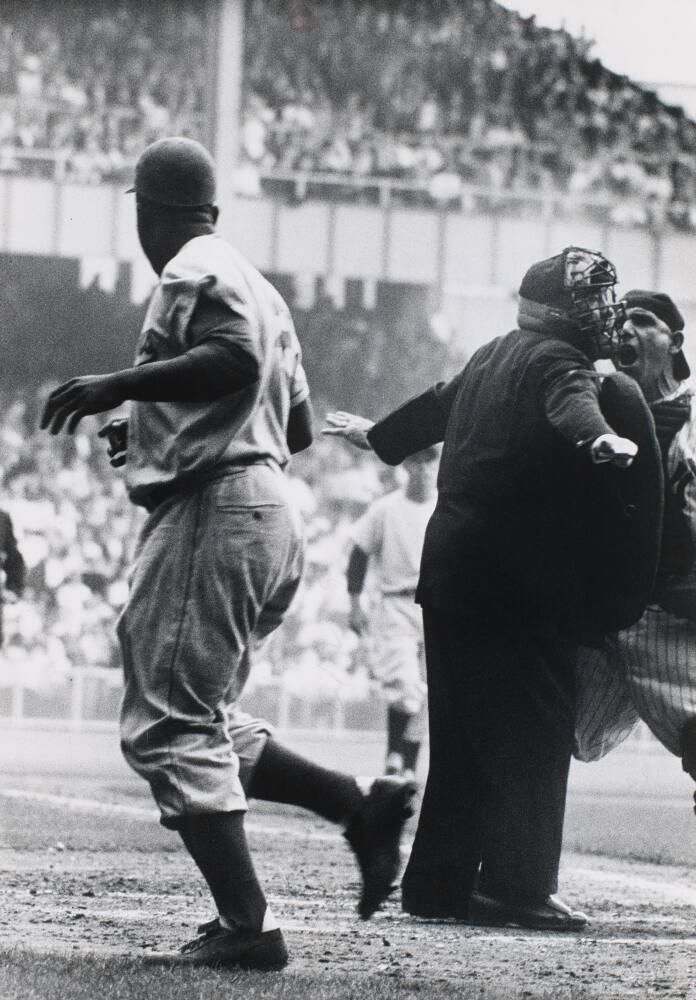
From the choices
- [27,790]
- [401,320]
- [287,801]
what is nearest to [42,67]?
[401,320]

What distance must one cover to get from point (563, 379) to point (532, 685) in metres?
0.76

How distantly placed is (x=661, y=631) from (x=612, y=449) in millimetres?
790

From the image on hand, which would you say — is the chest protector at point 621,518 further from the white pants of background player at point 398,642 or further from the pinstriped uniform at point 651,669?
the white pants of background player at point 398,642

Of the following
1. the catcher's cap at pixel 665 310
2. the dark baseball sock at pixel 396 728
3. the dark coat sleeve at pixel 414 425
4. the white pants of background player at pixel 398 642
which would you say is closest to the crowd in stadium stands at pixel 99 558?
the white pants of background player at pixel 398 642

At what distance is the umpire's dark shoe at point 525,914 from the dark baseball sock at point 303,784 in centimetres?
87

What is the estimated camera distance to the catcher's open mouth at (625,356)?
4.65 meters

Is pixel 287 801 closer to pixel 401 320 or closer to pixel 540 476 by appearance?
pixel 540 476

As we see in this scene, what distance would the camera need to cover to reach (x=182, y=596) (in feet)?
11.6

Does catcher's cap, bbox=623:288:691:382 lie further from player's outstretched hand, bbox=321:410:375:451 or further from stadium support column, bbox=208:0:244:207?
stadium support column, bbox=208:0:244:207

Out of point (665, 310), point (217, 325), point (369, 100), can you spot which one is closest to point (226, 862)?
point (217, 325)

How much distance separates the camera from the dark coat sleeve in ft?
15.7

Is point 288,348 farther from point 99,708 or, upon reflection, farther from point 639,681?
point 99,708

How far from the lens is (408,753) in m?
9.05

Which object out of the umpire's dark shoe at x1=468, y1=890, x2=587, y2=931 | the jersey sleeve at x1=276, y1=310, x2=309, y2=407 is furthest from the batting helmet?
the umpire's dark shoe at x1=468, y1=890, x2=587, y2=931
